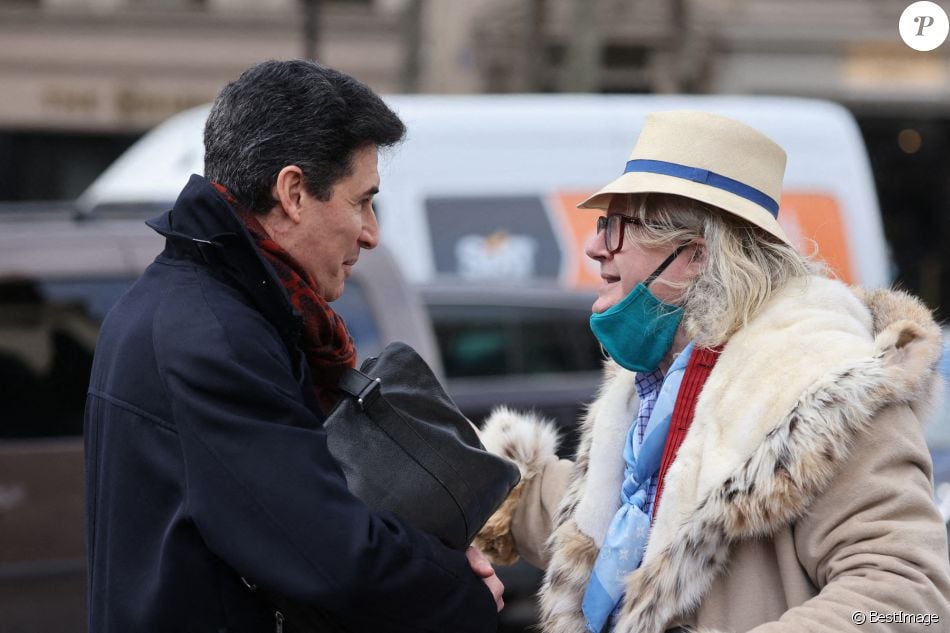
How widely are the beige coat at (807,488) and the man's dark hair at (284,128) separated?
748 millimetres

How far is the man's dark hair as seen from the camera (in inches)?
74.6

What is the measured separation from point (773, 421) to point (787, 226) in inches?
252

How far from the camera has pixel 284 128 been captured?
189 centimetres


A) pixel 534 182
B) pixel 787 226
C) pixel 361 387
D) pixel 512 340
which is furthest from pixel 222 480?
pixel 787 226

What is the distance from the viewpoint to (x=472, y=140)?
810 centimetres

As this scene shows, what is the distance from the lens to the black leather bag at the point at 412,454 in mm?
1878

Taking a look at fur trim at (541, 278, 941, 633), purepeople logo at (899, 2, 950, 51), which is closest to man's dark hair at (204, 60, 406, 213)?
fur trim at (541, 278, 941, 633)

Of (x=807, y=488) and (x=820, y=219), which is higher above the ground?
(x=807, y=488)

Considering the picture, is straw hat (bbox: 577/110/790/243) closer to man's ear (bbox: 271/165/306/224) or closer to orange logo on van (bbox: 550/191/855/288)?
man's ear (bbox: 271/165/306/224)

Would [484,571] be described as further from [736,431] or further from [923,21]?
[923,21]

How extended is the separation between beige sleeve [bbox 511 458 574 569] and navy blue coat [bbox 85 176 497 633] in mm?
582

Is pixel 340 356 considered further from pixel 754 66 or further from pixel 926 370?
pixel 754 66

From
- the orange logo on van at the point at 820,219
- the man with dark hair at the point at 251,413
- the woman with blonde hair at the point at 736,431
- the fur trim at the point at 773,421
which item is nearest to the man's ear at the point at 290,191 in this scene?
the man with dark hair at the point at 251,413

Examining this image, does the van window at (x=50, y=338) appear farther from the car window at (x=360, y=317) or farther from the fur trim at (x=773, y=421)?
the fur trim at (x=773, y=421)
